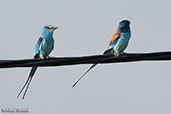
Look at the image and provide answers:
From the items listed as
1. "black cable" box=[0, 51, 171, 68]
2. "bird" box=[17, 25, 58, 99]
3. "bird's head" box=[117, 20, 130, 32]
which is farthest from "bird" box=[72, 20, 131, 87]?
"black cable" box=[0, 51, 171, 68]

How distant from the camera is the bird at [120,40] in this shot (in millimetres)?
9083

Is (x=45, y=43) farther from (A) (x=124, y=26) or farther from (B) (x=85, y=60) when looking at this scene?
(B) (x=85, y=60)

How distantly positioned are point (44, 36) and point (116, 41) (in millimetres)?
1362

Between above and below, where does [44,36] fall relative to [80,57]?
above

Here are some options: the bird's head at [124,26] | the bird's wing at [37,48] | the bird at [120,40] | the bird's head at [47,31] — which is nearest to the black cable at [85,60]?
the bird at [120,40]

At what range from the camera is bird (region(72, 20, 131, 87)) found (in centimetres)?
908

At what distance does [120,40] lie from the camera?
365 inches

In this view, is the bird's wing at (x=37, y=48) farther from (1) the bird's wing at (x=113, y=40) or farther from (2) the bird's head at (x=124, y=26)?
(2) the bird's head at (x=124, y=26)

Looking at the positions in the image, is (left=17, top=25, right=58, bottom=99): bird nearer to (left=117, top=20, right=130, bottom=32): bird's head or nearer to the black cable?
(left=117, top=20, right=130, bottom=32): bird's head

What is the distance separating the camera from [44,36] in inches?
369

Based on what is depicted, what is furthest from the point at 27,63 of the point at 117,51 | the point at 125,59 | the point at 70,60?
the point at 117,51

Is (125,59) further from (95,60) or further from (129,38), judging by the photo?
(129,38)

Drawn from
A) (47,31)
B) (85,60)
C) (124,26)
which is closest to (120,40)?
(124,26)

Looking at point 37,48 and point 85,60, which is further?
point 37,48
